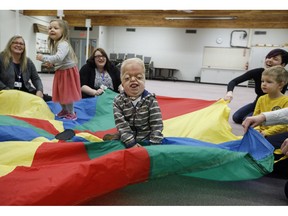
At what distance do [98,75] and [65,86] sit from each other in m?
0.70

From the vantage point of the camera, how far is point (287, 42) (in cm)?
1081

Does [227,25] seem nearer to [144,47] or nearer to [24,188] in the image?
[144,47]

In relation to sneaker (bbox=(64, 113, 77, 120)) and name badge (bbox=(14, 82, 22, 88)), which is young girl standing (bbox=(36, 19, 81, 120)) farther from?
name badge (bbox=(14, 82, 22, 88))

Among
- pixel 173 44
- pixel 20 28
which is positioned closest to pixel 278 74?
pixel 20 28

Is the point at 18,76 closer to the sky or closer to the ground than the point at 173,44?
closer to the ground

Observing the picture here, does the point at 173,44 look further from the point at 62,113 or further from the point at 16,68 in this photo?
the point at 62,113

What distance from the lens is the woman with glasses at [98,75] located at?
296cm

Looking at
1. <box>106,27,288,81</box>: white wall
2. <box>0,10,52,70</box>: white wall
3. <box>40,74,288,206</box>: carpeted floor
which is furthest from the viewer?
<box>106,27,288,81</box>: white wall

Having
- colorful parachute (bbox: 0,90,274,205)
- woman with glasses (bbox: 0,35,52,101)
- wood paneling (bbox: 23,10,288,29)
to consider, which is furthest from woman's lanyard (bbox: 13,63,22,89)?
wood paneling (bbox: 23,10,288,29)

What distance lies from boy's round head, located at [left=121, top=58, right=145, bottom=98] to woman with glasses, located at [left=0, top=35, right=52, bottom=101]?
171 cm

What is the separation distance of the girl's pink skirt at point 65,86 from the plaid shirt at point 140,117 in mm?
1051

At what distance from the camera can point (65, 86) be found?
7.94ft

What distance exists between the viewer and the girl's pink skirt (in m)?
2.43
